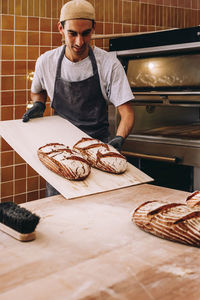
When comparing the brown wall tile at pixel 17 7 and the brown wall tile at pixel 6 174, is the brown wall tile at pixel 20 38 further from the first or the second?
the brown wall tile at pixel 6 174

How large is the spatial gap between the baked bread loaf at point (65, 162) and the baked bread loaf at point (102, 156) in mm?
87

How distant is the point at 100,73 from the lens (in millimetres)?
2574

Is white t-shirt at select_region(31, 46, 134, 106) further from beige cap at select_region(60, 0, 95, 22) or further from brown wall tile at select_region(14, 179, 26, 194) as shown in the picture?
brown wall tile at select_region(14, 179, 26, 194)

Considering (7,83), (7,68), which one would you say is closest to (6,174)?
(7,83)

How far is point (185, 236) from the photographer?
130cm

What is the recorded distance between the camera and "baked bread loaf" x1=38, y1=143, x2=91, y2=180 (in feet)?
6.33

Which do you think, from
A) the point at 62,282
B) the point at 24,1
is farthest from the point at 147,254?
the point at 24,1

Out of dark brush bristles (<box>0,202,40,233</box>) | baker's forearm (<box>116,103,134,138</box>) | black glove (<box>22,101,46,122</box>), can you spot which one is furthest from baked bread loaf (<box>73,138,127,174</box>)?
dark brush bristles (<box>0,202,40,233</box>)

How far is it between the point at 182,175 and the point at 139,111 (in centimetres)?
66

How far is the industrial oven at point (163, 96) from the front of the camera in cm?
271

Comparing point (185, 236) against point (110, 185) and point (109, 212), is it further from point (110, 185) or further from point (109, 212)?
point (110, 185)

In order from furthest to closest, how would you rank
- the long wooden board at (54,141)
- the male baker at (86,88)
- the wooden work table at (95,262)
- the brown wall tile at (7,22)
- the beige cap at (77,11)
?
the brown wall tile at (7,22)
the male baker at (86,88)
the beige cap at (77,11)
the long wooden board at (54,141)
the wooden work table at (95,262)

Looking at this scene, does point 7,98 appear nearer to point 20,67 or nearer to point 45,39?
point 20,67

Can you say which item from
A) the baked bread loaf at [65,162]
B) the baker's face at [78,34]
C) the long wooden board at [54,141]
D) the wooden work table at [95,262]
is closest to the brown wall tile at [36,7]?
the baker's face at [78,34]
